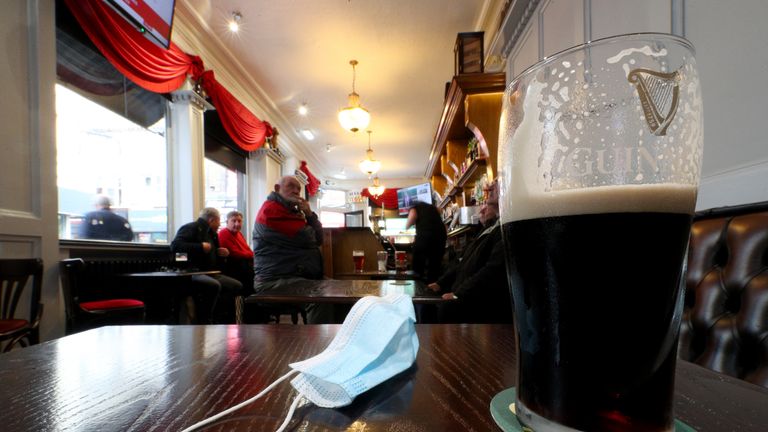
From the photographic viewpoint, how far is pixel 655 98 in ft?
0.92

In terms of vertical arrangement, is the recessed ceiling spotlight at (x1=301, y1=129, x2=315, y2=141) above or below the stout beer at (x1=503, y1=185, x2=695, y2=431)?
above

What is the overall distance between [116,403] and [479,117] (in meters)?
3.50

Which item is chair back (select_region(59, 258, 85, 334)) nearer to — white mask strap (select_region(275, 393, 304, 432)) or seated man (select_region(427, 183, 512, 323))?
seated man (select_region(427, 183, 512, 323))

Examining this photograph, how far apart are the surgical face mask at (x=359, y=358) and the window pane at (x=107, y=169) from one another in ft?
11.2

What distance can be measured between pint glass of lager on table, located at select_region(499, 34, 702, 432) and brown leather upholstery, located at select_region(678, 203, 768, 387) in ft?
2.36

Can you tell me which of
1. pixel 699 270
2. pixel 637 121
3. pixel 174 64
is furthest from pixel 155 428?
pixel 174 64

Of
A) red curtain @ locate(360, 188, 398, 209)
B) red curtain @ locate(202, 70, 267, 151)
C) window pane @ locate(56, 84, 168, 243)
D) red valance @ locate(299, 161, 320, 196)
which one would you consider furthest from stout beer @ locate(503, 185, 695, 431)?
red curtain @ locate(360, 188, 398, 209)

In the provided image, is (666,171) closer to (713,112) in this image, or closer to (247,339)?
(247,339)

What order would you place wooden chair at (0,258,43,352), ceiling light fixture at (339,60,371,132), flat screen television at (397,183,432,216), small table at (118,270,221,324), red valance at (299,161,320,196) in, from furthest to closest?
red valance at (299,161,320,196) < flat screen television at (397,183,432,216) < ceiling light fixture at (339,60,371,132) < small table at (118,270,221,324) < wooden chair at (0,258,43,352)

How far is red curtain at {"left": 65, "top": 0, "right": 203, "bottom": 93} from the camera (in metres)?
2.73

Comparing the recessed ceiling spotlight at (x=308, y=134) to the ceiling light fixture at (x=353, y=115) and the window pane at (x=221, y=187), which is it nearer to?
the window pane at (x=221, y=187)

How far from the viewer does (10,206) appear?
2357mm

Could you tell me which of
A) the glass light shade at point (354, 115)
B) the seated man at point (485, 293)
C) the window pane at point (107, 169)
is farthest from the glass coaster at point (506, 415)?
the glass light shade at point (354, 115)

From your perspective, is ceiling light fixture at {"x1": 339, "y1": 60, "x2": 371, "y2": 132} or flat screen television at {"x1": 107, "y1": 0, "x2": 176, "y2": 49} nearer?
flat screen television at {"x1": 107, "y1": 0, "x2": 176, "y2": 49}
